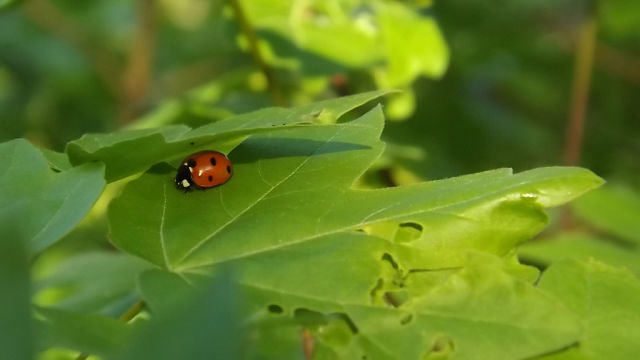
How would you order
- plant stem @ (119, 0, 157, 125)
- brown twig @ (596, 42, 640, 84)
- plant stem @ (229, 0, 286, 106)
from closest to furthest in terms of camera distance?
plant stem @ (229, 0, 286, 106) → plant stem @ (119, 0, 157, 125) → brown twig @ (596, 42, 640, 84)

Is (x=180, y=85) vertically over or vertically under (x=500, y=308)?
under

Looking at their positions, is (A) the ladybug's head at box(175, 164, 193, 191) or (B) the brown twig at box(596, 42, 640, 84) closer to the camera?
(A) the ladybug's head at box(175, 164, 193, 191)

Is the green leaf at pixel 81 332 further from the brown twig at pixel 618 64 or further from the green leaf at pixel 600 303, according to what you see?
the brown twig at pixel 618 64

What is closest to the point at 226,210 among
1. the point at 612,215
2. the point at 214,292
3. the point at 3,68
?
the point at 214,292

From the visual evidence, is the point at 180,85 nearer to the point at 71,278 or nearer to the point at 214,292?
the point at 71,278

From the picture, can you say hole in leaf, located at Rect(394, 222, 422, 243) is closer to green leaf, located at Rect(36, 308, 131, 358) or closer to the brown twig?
green leaf, located at Rect(36, 308, 131, 358)

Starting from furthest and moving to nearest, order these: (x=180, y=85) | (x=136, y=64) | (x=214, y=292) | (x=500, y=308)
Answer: (x=180, y=85) < (x=136, y=64) < (x=500, y=308) < (x=214, y=292)

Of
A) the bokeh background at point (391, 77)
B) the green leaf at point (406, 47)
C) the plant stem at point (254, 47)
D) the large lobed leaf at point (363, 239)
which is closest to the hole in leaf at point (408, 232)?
the large lobed leaf at point (363, 239)

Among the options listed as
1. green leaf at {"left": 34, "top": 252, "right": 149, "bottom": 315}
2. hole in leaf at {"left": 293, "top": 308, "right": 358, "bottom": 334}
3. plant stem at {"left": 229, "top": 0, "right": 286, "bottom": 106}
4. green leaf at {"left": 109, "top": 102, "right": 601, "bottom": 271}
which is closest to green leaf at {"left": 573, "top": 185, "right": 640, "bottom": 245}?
plant stem at {"left": 229, "top": 0, "right": 286, "bottom": 106}
